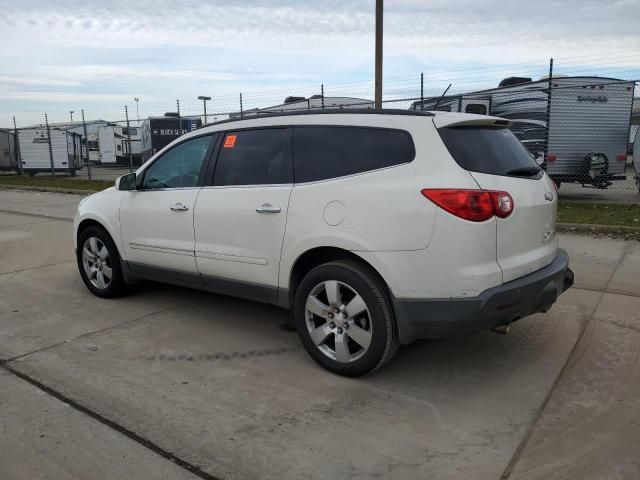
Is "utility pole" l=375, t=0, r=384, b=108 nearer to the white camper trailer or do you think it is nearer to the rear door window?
the rear door window

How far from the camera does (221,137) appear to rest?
4520mm

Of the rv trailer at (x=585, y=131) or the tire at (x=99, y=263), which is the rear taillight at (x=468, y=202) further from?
the rv trailer at (x=585, y=131)

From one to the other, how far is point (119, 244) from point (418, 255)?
124 inches

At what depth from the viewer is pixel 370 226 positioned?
342cm

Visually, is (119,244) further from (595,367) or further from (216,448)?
(595,367)

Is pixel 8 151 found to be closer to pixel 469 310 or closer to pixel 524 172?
pixel 524 172

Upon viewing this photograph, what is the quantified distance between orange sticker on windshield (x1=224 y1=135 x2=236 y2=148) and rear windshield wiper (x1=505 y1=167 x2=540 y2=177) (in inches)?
83.1

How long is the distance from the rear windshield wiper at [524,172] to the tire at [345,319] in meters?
1.11

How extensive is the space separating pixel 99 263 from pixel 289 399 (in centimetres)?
297

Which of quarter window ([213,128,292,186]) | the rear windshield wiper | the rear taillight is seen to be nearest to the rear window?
the rear windshield wiper

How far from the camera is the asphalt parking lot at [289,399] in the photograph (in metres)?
2.80

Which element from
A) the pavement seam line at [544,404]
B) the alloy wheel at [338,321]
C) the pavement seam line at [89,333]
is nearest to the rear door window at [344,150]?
the alloy wheel at [338,321]

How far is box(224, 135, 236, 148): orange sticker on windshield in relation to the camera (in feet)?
14.5

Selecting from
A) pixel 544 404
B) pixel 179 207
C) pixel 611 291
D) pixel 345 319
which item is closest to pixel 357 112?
pixel 345 319
